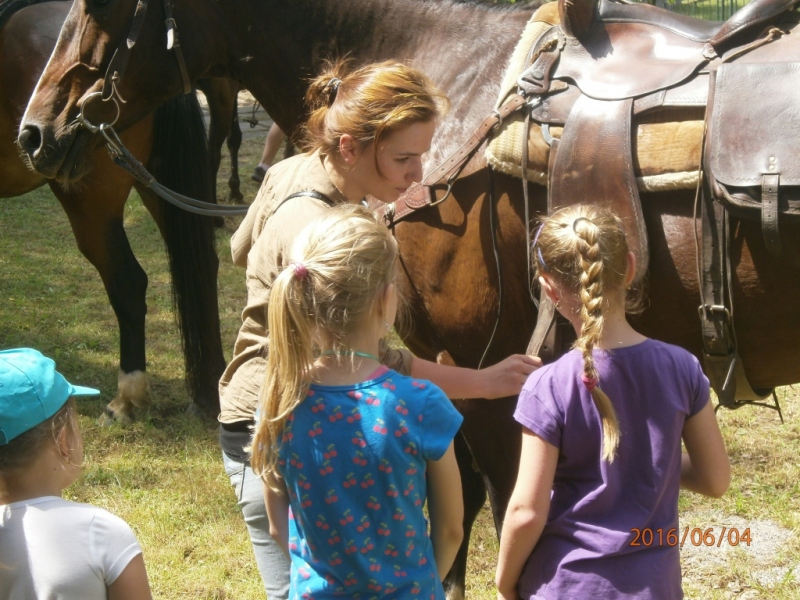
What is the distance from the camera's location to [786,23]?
2.10 meters

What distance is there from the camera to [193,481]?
3.82m

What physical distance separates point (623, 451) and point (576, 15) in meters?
1.15

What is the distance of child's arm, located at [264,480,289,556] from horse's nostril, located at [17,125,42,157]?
6.42 ft

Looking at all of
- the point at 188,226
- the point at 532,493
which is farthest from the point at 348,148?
the point at 188,226

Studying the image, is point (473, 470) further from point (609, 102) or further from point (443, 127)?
point (609, 102)

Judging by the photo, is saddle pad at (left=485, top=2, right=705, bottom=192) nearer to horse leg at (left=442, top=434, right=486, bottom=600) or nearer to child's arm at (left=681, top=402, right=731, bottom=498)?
child's arm at (left=681, top=402, right=731, bottom=498)

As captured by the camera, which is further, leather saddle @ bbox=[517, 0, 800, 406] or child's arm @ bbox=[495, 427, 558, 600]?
leather saddle @ bbox=[517, 0, 800, 406]

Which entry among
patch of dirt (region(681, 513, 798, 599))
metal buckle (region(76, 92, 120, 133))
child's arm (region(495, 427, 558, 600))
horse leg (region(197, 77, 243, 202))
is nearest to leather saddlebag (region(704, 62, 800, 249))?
child's arm (region(495, 427, 558, 600))

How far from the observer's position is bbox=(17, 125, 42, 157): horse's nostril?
3.02m

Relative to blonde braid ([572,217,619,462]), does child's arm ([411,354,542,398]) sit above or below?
below

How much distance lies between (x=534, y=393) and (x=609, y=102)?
2.74 feet

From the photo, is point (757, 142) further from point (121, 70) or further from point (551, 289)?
point (121, 70)

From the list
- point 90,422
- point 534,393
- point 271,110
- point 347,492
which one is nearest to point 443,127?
point 271,110

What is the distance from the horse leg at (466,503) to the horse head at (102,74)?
1504mm
